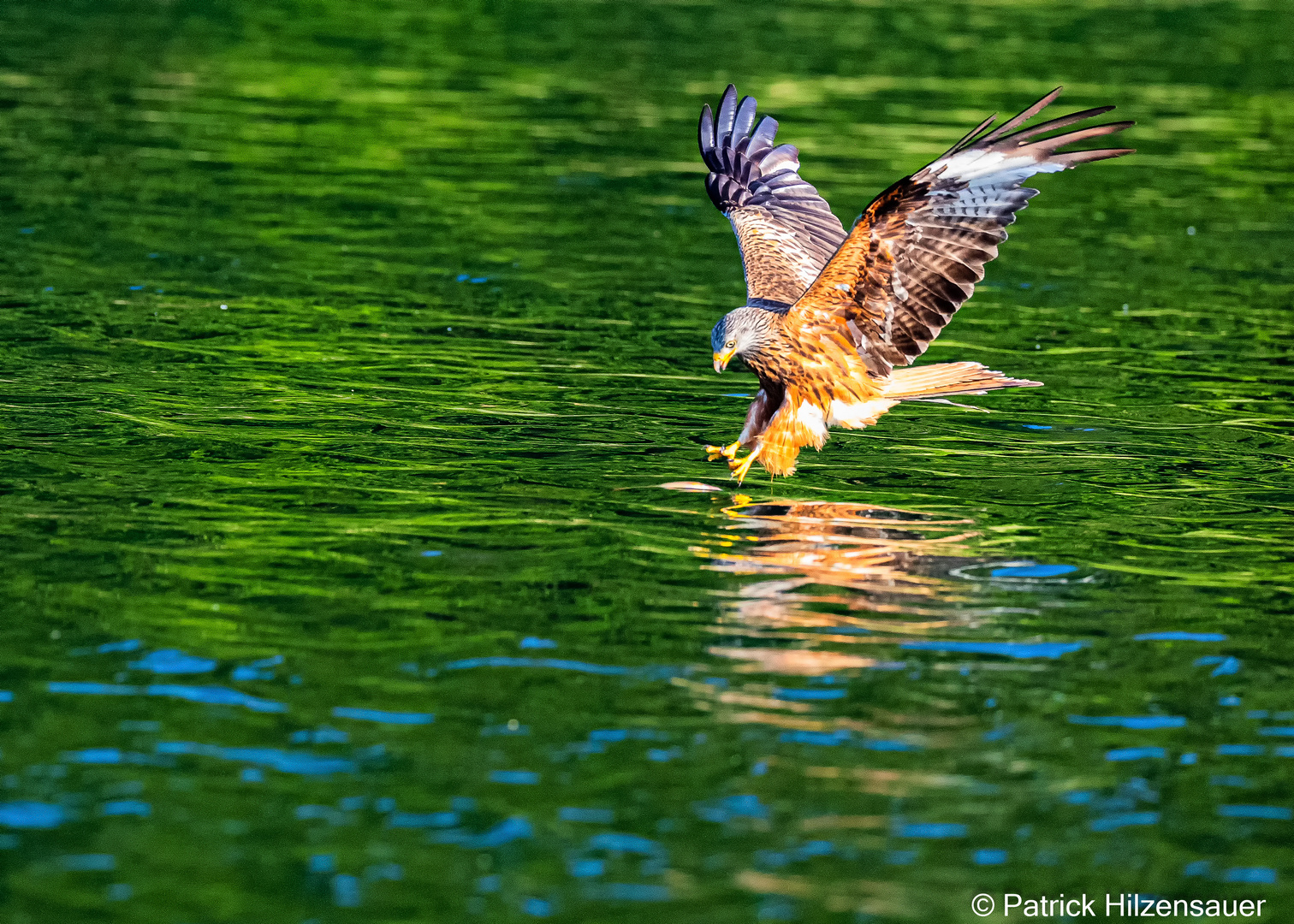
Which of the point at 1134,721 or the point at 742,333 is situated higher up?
the point at 742,333

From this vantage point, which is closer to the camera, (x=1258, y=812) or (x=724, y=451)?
(x=1258, y=812)

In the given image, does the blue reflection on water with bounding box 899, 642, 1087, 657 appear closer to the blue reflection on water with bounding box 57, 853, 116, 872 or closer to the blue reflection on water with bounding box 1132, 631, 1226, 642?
the blue reflection on water with bounding box 1132, 631, 1226, 642

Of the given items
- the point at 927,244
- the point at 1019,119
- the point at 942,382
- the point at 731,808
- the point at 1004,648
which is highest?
the point at 1019,119

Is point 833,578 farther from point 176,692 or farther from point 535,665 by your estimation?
point 176,692

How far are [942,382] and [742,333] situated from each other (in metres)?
1.37

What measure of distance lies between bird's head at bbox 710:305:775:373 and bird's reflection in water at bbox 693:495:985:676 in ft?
2.99

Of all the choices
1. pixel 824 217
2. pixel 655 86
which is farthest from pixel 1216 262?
pixel 655 86

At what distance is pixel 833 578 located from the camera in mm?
9477

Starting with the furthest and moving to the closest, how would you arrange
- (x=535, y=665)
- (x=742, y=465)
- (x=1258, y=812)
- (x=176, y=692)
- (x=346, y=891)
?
(x=742, y=465), (x=535, y=665), (x=176, y=692), (x=1258, y=812), (x=346, y=891)

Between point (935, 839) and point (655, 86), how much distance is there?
2424 cm

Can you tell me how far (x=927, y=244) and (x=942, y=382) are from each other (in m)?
0.99

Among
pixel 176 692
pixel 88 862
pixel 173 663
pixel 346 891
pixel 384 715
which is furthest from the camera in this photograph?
pixel 173 663

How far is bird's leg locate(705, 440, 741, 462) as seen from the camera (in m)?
11.6

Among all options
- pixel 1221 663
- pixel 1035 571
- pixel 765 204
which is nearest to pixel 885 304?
pixel 1035 571
